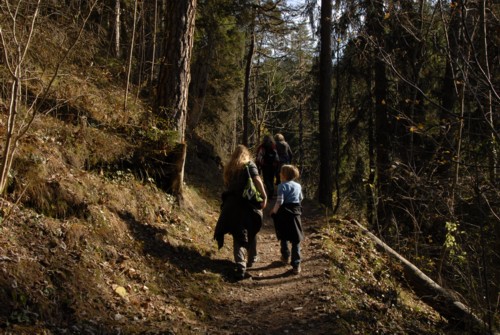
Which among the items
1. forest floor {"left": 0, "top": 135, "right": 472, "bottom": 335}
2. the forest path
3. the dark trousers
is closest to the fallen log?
forest floor {"left": 0, "top": 135, "right": 472, "bottom": 335}

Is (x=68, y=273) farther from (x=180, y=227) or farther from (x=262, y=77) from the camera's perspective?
(x=262, y=77)

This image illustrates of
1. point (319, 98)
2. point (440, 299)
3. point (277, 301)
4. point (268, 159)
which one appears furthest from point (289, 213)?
point (319, 98)

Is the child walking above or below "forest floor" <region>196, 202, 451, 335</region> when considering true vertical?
above

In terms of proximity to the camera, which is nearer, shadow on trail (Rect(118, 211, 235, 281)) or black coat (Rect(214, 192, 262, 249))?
shadow on trail (Rect(118, 211, 235, 281))

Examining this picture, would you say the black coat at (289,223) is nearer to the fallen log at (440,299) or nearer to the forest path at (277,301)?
the forest path at (277,301)

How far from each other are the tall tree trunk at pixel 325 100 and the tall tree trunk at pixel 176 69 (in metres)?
7.29

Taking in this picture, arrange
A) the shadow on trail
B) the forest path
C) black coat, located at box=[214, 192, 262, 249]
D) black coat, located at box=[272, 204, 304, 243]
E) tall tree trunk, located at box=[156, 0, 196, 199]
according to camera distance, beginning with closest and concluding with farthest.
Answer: the forest path, the shadow on trail, black coat, located at box=[214, 192, 262, 249], black coat, located at box=[272, 204, 304, 243], tall tree trunk, located at box=[156, 0, 196, 199]

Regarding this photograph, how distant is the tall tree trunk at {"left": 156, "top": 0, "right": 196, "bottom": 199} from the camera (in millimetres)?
8352

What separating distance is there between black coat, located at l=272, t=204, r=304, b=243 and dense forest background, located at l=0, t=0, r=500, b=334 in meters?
1.81

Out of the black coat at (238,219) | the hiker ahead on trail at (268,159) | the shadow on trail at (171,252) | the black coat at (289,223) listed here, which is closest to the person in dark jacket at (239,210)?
the black coat at (238,219)

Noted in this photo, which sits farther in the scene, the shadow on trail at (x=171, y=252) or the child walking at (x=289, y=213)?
the child walking at (x=289, y=213)

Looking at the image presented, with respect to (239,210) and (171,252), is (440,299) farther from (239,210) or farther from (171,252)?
(171,252)

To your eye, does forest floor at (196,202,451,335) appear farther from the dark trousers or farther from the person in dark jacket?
the dark trousers

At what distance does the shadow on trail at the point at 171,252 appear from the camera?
6699 millimetres
